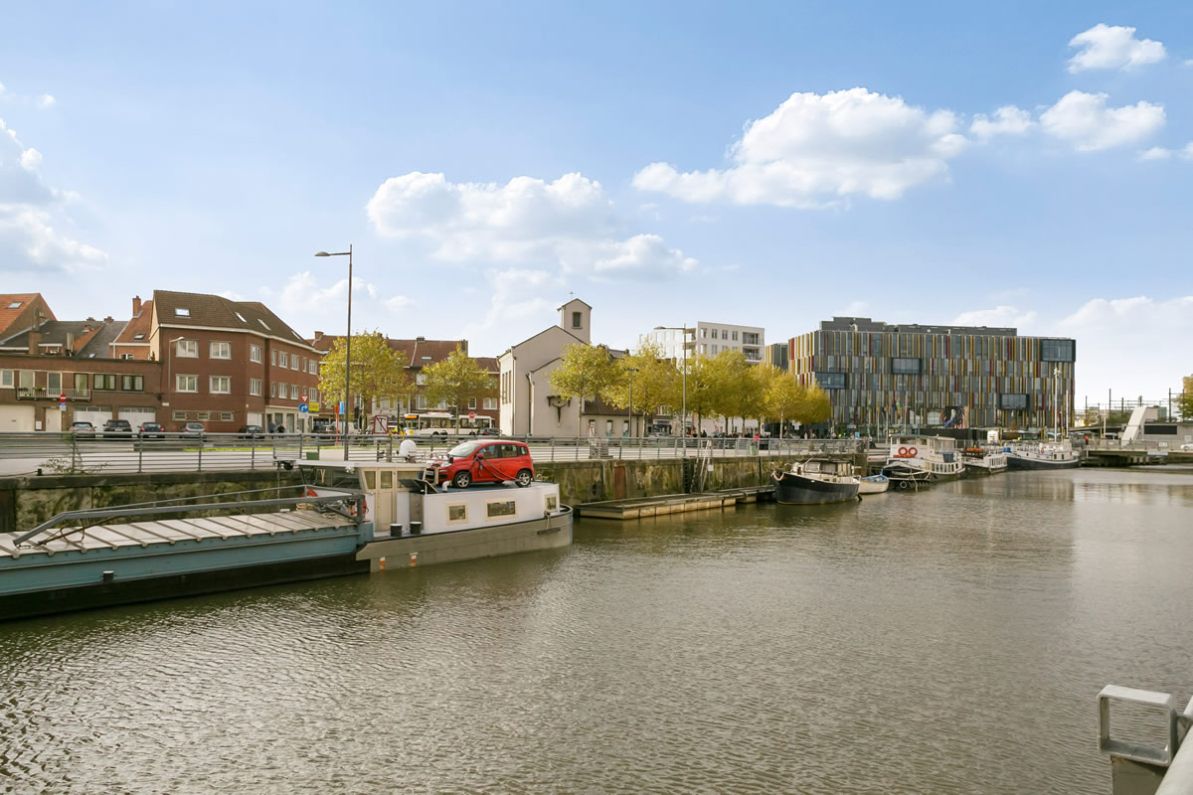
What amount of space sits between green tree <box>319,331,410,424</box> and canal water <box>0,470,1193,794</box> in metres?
44.9

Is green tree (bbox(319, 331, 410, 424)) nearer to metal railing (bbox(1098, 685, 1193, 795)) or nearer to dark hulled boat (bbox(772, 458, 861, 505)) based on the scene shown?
dark hulled boat (bbox(772, 458, 861, 505))

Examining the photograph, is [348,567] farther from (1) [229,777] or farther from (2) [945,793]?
(2) [945,793]

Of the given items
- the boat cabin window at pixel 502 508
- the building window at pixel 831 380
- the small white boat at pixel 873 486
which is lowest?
the small white boat at pixel 873 486

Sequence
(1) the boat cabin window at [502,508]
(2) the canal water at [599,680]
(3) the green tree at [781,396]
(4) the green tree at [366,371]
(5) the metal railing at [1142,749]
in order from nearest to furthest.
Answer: (5) the metal railing at [1142,749] → (2) the canal water at [599,680] → (1) the boat cabin window at [502,508] → (4) the green tree at [366,371] → (3) the green tree at [781,396]

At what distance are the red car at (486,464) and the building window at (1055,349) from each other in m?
155

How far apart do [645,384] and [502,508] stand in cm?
4809

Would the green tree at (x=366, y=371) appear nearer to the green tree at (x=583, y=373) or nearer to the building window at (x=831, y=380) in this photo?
the green tree at (x=583, y=373)

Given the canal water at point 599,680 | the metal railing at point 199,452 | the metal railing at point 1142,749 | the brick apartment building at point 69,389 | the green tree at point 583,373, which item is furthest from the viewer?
the green tree at point 583,373

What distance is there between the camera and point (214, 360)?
69.1 m

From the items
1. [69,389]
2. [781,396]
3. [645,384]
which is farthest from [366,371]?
[781,396]

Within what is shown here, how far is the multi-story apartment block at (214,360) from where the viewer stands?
2667 inches

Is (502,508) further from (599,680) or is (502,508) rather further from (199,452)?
(599,680)

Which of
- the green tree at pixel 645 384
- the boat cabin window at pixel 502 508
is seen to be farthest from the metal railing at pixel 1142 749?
the green tree at pixel 645 384

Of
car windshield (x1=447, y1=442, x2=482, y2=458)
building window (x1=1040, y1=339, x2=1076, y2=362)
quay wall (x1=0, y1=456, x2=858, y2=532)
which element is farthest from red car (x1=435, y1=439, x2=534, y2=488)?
building window (x1=1040, y1=339, x2=1076, y2=362)
